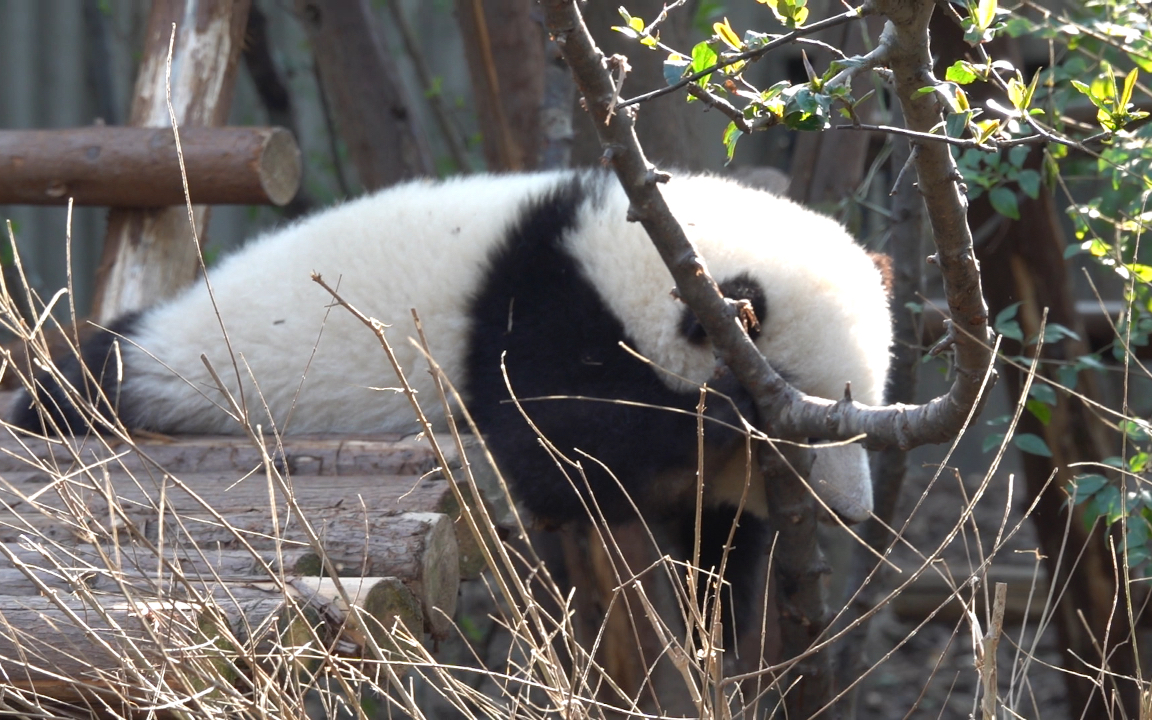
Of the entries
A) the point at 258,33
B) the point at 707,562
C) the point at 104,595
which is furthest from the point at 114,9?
the point at 104,595

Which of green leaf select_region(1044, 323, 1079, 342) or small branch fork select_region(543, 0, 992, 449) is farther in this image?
green leaf select_region(1044, 323, 1079, 342)

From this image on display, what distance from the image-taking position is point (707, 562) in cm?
233

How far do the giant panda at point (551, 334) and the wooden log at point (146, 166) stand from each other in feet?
1.42

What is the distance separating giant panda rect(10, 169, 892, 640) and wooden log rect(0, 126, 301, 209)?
1.42 ft

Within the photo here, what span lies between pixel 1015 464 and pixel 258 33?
438 centimetres

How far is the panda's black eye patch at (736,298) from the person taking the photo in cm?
183

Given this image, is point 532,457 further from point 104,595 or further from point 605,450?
point 104,595

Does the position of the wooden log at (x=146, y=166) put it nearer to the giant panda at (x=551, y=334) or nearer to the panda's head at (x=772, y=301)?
the giant panda at (x=551, y=334)

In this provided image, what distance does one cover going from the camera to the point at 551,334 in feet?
6.21

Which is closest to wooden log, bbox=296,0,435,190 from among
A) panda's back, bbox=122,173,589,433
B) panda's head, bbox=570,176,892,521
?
panda's back, bbox=122,173,589,433

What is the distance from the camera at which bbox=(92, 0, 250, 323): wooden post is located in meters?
2.81

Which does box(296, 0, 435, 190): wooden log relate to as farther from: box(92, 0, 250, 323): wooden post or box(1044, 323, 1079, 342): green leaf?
box(1044, 323, 1079, 342): green leaf

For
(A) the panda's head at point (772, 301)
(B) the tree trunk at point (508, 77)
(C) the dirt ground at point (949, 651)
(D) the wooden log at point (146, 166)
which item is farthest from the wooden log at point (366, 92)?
(C) the dirt ground at point (949, 651)

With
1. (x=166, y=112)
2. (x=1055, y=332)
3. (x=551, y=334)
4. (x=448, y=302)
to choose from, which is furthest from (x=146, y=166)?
(x=1055, y=332)
